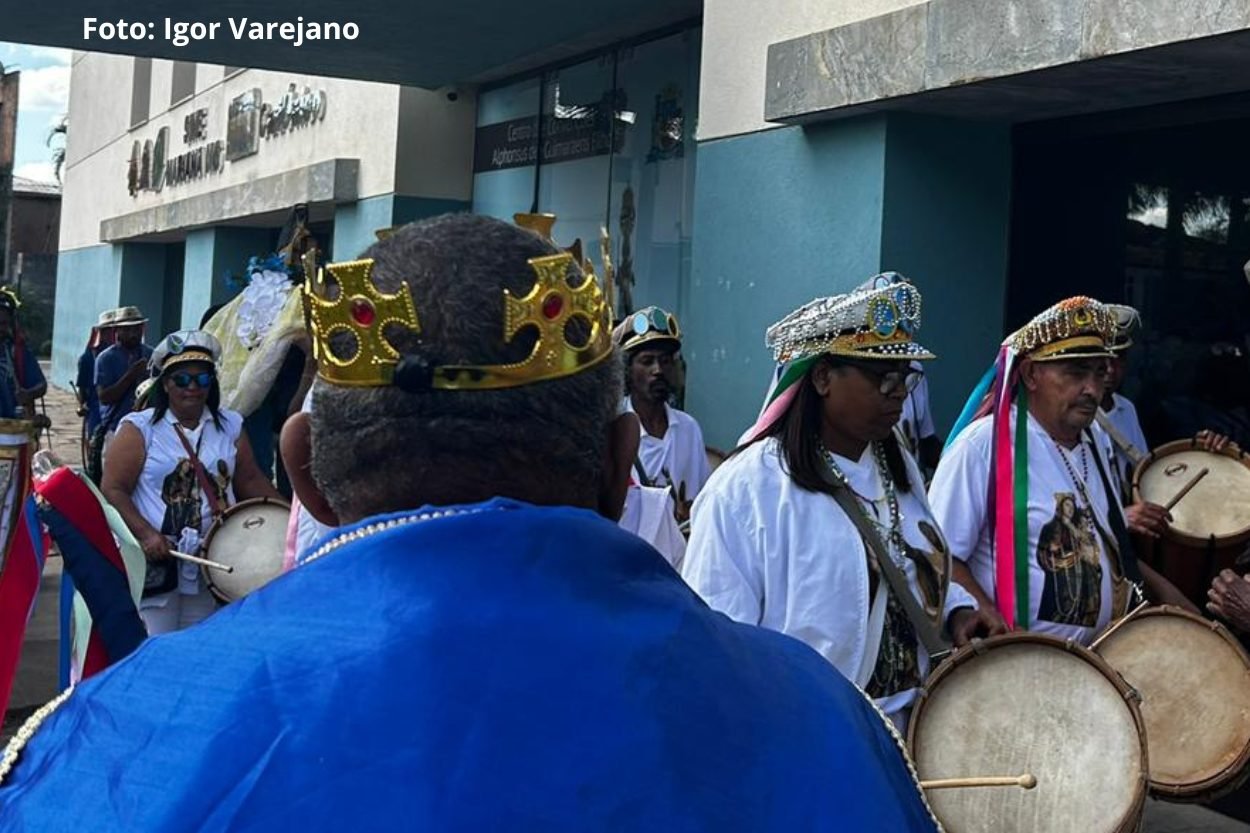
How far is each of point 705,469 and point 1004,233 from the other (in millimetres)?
2454

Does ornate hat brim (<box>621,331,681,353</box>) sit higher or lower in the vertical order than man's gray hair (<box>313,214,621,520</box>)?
higher

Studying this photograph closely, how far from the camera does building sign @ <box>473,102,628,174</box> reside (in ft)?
42.5

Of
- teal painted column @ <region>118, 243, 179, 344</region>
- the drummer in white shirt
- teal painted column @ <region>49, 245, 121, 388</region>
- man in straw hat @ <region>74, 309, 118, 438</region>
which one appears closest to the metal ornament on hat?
the drummer in white shirt

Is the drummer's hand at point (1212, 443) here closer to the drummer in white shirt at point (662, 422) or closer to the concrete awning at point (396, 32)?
the drummer in white shirt at point (662, 422)

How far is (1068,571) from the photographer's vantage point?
4383mm

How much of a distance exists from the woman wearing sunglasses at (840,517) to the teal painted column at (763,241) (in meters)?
4.02

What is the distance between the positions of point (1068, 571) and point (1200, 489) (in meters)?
1.77

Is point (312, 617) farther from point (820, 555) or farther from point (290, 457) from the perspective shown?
point (820, 555)

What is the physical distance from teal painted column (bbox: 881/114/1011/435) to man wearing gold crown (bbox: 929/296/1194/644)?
3188mm

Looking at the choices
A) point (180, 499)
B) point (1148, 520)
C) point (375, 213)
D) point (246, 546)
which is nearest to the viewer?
point (1148, 520)

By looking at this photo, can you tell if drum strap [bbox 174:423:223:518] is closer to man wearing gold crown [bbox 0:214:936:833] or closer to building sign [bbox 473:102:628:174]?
man wearing gold crown [bbox 0:214:936:833]

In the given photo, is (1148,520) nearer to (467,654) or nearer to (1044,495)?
(1044,495)

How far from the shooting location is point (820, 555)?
3.57m

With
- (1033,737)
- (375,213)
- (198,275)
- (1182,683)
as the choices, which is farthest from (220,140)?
(1033,737)
